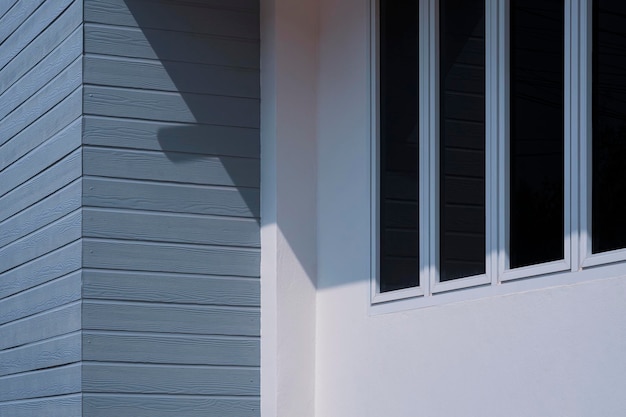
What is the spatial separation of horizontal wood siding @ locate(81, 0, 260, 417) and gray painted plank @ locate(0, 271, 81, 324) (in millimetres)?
119

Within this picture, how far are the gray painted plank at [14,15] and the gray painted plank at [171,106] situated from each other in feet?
3.09

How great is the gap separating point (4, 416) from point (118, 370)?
111 centimetres

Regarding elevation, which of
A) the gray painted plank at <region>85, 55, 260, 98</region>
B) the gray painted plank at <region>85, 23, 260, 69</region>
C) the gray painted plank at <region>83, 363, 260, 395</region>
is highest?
the gray painted plank at <region>85, 23, 260, 69</region>

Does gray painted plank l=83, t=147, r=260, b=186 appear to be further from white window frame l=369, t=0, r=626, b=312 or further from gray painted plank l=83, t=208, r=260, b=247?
white window frame l=369, t=0, r=626, b=312

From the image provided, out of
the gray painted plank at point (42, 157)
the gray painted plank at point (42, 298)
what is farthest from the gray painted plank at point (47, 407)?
the gray painted plank at point (42, 157)

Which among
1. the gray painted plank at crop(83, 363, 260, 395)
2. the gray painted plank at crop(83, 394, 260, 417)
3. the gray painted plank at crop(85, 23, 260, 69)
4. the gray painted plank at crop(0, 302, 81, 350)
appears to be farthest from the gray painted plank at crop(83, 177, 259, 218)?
the gray painted plank at crop(83, 394, 260, 417)

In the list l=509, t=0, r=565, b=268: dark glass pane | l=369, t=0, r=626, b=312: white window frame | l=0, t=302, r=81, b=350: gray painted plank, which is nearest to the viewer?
l=369, t=0, r=626, b=312: white window frame

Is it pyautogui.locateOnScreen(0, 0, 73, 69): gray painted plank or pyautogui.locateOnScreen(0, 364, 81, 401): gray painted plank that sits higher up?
pyautogui.locateOnScreen(0, 0, 73, 69): gray painted plank

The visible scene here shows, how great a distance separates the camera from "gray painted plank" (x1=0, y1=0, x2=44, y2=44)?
598 cm

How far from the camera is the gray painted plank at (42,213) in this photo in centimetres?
518

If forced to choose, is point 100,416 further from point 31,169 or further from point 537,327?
point 537,327

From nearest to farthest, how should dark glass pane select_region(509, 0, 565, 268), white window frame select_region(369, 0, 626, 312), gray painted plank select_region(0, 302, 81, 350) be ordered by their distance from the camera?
white window frame select_region(369, 0, 626, 312), dark glass pane select_region(509, 0, 565, 268), gray painted plank select_region(0, 302, 81, 350)

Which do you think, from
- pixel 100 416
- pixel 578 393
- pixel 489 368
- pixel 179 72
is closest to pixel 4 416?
pixel 100 416

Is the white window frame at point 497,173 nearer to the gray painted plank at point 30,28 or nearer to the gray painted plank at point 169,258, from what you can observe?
the gray painted plank at point 169,258
